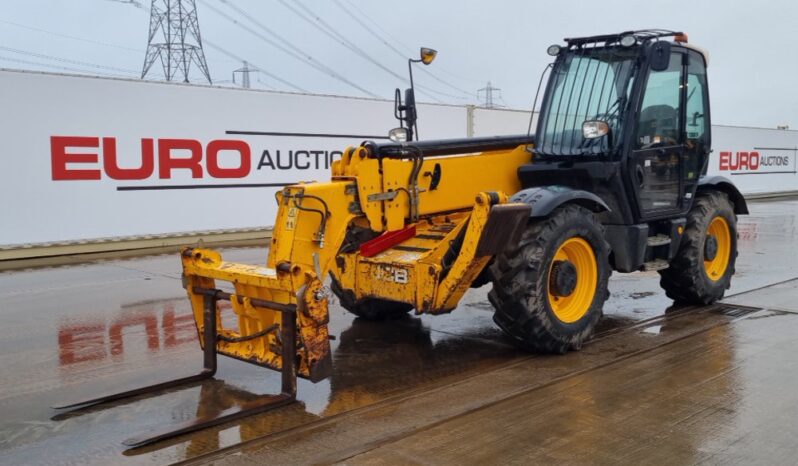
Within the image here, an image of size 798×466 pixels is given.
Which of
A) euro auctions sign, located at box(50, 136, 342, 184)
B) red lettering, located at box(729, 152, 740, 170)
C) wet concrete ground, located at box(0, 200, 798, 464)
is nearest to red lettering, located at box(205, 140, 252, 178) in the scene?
euro auctions sign, located at box(50, 136, 342, 184)

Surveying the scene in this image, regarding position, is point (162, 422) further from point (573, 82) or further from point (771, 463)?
point (573, 82)

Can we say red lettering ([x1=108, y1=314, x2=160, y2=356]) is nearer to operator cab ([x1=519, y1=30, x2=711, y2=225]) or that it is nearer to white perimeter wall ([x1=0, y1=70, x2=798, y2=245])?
operator cab ([x1=519, y1=30, x2=711, y2=225])

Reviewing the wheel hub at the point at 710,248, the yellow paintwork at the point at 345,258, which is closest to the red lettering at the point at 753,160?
the wheel hub at the point at 710,248

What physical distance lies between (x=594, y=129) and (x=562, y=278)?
139 centimetres

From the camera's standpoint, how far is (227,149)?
1389cm

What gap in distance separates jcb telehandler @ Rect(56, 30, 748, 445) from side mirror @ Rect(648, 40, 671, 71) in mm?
13

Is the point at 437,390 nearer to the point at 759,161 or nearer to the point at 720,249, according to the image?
the point at 720,249

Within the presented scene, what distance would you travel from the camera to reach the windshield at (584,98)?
21.5 feet

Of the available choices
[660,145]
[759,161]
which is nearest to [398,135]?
[660,145]

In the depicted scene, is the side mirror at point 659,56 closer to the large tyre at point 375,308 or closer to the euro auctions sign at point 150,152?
the large tyre at point 375,308

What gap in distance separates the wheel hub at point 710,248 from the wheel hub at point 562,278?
240 cm

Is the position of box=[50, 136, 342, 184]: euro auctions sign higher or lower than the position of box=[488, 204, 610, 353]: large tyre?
higher

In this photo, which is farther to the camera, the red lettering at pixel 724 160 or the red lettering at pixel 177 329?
the red lettering at pixel 724 160

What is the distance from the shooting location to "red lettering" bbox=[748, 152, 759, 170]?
1032 inches
